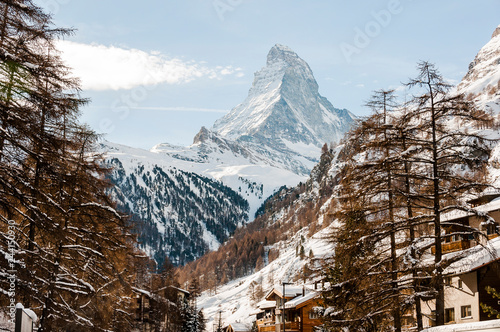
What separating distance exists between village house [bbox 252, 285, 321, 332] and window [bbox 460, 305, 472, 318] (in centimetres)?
2244

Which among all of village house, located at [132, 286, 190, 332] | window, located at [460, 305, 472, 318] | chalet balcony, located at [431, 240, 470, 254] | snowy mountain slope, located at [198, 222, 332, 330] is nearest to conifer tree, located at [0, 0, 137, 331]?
window, located at [460, 305, 472, 318]

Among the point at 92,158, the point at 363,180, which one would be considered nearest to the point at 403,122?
the point at 363,180

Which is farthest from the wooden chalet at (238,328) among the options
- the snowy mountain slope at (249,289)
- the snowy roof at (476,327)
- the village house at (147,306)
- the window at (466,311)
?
the snowy roof at (476,327)

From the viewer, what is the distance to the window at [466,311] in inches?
1169

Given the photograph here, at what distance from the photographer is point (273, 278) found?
167 m

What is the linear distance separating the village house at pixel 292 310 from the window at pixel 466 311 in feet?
73.6

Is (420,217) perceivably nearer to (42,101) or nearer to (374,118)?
(374,118)

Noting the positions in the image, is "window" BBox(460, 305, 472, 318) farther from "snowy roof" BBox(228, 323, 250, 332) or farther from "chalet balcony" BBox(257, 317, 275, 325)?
"snowy roof" BBox(228, 323, 250, 332)

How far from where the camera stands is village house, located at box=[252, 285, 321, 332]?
190ft

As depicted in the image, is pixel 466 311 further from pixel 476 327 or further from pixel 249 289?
pixel 249 289

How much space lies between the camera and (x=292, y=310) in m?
61.5

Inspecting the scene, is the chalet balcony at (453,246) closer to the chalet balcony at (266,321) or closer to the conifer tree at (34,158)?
the conifer tree at (34,158)

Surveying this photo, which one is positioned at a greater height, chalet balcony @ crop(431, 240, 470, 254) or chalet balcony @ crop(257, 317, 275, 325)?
chalet balcony @ crop(431, 240, 470, 254)

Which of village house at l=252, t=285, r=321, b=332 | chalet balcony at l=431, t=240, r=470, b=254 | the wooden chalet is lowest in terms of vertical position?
the wooden chalet
